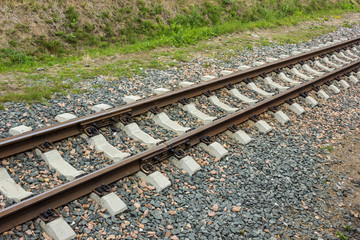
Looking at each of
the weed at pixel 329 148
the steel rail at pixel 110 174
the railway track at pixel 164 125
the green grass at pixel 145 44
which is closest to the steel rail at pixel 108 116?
the railway track at pixel 164 125

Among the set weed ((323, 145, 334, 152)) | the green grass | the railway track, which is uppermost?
the green grass

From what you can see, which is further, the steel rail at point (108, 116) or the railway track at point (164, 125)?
the steel rail at point (108, 116)

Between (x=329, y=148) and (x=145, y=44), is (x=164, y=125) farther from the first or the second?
(x=145, y=44)

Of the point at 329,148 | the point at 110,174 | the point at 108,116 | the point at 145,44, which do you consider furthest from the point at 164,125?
the point at 145,44

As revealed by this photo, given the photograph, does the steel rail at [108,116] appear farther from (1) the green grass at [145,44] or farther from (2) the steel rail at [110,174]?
(1) the green grass at [145,44]

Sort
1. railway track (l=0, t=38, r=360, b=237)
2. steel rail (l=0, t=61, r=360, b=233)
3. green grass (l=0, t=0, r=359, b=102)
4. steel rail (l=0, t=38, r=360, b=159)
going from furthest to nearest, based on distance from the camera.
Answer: green grass (l=0, t=0, r=359, b=102), steel rail (l=0, t=38, r=360, b=159), railway track (l=0, t=38, r=360, b=237), steel rail (l=0, t=61, r=360, b=233)

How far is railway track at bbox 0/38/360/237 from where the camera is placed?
15.0 ft

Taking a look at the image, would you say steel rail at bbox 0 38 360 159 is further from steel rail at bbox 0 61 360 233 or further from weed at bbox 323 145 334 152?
weed at bbox 323 145 334 152

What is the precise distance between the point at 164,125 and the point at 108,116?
1092 mm

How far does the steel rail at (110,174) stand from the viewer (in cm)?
420

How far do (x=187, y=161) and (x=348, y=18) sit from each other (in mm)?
17178

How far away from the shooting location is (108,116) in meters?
6.34

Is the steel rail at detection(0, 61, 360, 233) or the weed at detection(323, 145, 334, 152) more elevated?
the steel rail at detection(0, 61, 360, 233)

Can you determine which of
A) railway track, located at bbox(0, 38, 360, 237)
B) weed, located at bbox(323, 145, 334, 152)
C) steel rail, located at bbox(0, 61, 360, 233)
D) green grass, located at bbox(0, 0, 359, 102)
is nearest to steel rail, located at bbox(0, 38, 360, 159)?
railway track, located at bbox(0, 38, 360, 237)
